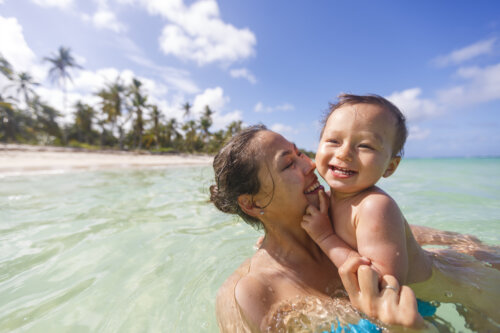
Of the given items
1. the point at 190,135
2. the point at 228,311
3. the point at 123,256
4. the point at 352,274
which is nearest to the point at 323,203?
the point at 352,274

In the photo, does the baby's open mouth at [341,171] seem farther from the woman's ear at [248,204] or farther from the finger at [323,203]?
the woman's ear at [248,204]

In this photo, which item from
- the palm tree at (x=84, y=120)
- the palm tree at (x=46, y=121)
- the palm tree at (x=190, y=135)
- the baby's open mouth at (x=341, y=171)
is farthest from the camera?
the palm tree at (x=190, y=135)

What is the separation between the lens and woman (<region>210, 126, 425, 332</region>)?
1.50 meters

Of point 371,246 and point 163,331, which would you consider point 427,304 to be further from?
point 163,331

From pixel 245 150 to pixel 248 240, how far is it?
7.64 feet

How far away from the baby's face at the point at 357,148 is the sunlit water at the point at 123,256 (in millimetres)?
1269

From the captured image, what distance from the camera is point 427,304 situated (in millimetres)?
1638

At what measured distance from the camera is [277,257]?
190cm

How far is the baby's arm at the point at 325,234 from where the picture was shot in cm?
151

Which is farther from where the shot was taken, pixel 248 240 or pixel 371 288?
pixel 248 240

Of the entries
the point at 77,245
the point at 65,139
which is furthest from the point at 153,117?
the point at 77,245

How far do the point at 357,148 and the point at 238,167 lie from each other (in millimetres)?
869

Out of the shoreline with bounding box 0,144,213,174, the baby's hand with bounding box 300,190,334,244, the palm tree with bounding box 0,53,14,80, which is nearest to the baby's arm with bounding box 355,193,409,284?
the baby's hand with bounding box 300,190,334,244

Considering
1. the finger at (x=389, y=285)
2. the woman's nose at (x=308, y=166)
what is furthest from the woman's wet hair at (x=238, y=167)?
the finger at (x=389, y=285)
